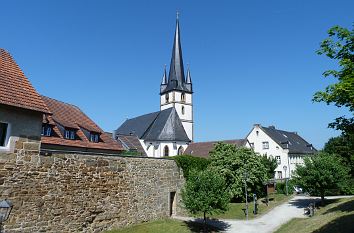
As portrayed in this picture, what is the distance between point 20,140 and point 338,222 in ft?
49.6

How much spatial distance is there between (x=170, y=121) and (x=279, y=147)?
20.9m

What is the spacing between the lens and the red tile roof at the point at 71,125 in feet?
78.0

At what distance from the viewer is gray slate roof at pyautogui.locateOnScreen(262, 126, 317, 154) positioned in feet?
179

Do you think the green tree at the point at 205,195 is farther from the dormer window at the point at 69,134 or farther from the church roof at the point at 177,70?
the church roof at the point at 177,70

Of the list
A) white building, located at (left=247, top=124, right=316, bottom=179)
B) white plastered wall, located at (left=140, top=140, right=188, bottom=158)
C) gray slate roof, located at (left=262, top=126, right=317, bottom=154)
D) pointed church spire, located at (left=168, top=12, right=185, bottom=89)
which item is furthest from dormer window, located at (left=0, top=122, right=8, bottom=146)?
pointed church spire, located at (left=168, top=12, right=185, bottom=89)

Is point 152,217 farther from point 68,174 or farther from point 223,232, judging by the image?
point 68,174

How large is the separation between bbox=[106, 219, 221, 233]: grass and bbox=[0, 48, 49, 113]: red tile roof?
8.49 meters

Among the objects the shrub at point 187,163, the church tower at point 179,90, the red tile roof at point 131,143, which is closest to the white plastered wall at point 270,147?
the red tile roof at point 131,143

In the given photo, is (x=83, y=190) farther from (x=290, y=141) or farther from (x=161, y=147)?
(x=290, y=141)

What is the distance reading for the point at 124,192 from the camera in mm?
18844

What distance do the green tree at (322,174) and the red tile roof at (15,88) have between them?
19.2 metres

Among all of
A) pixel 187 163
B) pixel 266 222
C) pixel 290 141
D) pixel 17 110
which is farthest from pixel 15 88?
pixel 290 141

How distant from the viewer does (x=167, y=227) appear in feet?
63.2

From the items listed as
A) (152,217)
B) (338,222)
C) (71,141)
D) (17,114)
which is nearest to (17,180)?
(17,114)
